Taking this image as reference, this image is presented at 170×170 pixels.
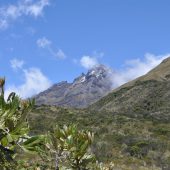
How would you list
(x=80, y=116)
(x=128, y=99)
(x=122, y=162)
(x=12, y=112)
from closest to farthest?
(x=12, y=112) → (x=122, y=162) → (x=80, y=116) → (x=128, y=99)

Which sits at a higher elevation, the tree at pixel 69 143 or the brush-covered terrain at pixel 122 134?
the brush-covered terrain at pixel 122 134

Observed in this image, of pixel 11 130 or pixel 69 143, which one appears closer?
pixel 11 130

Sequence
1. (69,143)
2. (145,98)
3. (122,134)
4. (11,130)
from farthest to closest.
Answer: (145,98) < (122,134) < (69,143) < (11,130)

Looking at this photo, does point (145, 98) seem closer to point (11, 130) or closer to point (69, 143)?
point (69, 143)

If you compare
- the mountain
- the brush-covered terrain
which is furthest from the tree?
the mountain

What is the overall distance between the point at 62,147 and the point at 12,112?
771 millimetres

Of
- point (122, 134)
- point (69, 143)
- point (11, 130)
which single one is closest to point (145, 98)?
point (122, 134)

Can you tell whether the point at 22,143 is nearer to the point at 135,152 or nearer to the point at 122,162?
the point at 122,162

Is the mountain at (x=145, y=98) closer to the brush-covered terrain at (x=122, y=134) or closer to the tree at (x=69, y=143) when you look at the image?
the brush-covered terrain at (x=122, y=134)

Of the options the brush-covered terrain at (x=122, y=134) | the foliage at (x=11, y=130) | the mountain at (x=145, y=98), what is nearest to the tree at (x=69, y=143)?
the foliage at (x=11, y=130)

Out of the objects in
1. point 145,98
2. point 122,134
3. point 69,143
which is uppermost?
point 145,98

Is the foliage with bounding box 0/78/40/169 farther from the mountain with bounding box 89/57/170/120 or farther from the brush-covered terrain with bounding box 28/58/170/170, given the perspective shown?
the mountain with bounding box 89/57/170/120

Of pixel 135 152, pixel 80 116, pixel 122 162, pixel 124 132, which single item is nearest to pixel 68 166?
pixel 122 162

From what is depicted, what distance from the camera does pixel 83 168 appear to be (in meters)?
4.55
